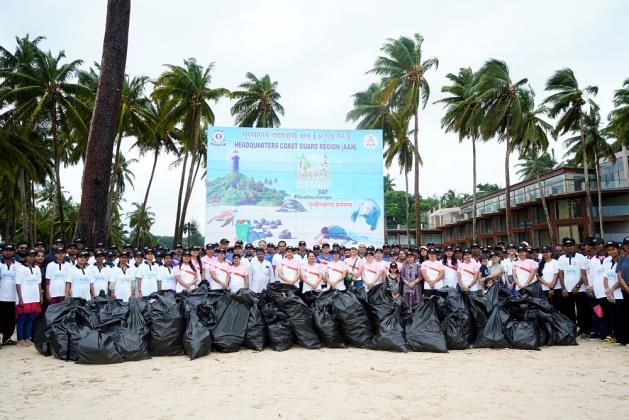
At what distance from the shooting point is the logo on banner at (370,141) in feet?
52.5

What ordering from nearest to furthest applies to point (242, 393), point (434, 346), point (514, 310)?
point (242, 393), point (434, 346), point (514, 310)

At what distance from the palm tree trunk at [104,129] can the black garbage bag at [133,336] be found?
12.2 ft

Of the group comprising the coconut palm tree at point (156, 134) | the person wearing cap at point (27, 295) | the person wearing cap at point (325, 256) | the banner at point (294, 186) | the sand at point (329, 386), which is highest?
the coconut palm tree at point (156, 134)

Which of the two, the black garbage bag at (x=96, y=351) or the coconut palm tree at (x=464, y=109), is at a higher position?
the coconut palm tree at (x=464, y=109)

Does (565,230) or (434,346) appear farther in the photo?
(565,230)

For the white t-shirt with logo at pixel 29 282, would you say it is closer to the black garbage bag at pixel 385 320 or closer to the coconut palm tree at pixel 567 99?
the black garbage bag at pixel 385 320

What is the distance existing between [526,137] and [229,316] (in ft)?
80.8

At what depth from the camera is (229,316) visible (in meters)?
6.42

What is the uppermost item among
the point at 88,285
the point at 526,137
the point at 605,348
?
the point at 526,137

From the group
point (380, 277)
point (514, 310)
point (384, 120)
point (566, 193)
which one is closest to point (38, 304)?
point (380, 277)

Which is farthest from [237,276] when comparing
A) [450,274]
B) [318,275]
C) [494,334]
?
[494,334]

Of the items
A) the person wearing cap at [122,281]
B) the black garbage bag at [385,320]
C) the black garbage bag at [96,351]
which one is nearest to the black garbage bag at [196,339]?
the black garbage bag at [96,351]

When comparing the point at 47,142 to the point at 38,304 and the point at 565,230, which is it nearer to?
the point at 38,304

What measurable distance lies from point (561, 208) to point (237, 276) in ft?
105
